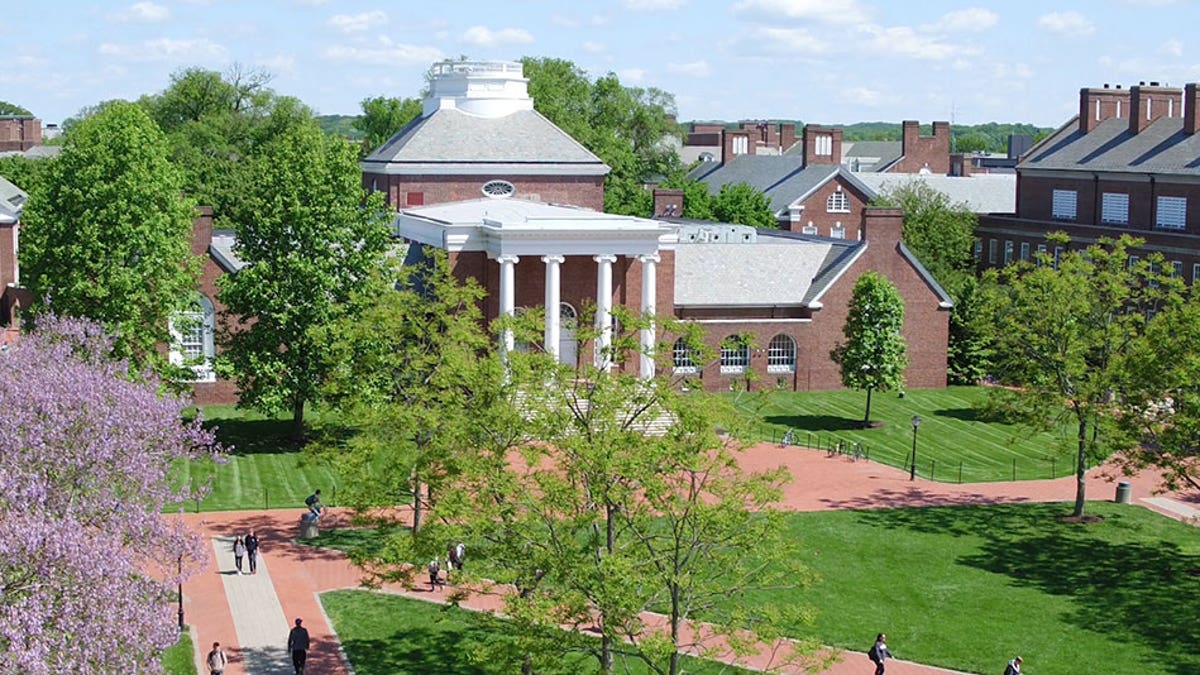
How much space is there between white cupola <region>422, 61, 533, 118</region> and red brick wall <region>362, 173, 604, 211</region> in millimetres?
4755

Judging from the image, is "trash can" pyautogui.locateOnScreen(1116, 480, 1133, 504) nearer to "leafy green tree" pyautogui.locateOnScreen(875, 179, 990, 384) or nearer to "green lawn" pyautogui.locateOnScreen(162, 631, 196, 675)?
"leafy green tree" pyautogui.locateOnScreen(875, 179, 990, 384)

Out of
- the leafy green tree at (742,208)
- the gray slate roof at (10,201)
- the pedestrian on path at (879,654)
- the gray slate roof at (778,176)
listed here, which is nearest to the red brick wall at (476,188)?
the gray slate roof at (10,201)

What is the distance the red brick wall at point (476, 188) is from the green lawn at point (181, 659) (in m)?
38.1

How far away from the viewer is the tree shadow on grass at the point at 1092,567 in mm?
35906

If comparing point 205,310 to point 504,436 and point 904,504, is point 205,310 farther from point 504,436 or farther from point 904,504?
point 504,436

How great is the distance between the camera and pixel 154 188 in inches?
1871

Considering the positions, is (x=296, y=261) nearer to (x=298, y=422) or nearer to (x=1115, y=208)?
(x=298, y=422)

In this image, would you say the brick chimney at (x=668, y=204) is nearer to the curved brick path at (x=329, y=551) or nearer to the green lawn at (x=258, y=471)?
the curved brick path at (x=329, y=551)

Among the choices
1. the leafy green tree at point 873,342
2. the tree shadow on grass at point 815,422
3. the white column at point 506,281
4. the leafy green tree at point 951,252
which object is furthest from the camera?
the leafy green tree at point 951,252

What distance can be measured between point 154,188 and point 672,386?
2573 cm

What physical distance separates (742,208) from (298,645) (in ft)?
214

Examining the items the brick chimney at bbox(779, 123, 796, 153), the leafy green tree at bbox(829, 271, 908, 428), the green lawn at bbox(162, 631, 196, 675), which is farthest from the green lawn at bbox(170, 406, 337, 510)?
the brick chimney at bbox(779, 123, 796, 153)

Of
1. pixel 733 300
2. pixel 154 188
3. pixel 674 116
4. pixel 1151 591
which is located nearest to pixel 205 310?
pixel 154 188

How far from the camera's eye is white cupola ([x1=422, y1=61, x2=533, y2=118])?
73.6 meters
